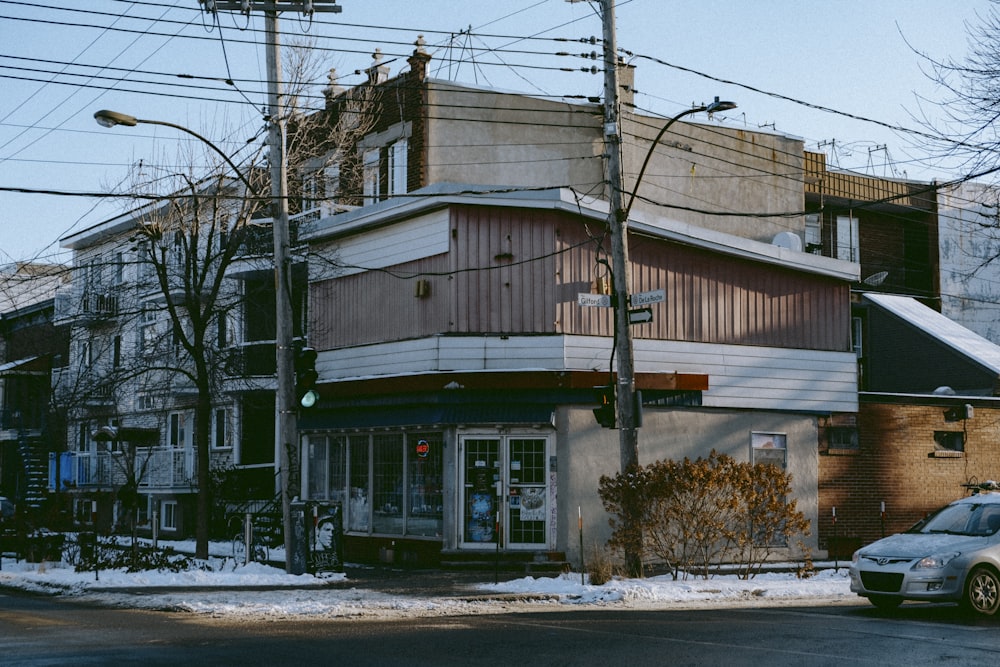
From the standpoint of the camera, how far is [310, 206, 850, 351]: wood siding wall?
78.5 ft

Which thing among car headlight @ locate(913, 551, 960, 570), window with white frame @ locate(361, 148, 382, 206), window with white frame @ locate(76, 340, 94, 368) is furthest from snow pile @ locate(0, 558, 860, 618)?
window with white frame @ locate(361, 148, 382, 206)

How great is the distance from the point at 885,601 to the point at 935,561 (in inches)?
45.9

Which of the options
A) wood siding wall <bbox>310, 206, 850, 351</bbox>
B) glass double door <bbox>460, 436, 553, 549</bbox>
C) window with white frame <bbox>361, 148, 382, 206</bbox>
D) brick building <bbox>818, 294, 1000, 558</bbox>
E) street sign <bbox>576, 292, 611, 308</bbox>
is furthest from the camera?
window with white frame <bbox>361, 148, 382, 206</bbox>

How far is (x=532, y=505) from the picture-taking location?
77.1 ft

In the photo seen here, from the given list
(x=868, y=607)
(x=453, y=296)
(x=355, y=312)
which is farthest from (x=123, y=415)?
(x=868, y=607)

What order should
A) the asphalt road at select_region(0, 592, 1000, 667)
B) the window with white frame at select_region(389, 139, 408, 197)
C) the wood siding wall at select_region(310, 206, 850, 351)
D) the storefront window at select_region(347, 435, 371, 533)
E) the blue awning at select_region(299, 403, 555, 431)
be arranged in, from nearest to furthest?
the asphalt road at select_region(0, 592, 1000, 667)
the blue awning at select_region(299, 403, 555, 431)
the wood siding wall at select_region(310, 206, 850, 351)
the storefront window at select_region(347, 435, 371, 533)
the window with white frame at select_region(389, 139, 408, 197)

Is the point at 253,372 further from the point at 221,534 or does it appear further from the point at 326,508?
the point at 326,508

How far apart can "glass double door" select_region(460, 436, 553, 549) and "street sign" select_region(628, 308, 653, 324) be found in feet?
15.6

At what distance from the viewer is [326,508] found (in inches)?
842

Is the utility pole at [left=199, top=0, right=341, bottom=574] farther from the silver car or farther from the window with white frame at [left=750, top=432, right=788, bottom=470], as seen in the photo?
the window with white frame at [left=750, top=432, right=788, bottom=470]

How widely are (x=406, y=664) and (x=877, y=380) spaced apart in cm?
2594

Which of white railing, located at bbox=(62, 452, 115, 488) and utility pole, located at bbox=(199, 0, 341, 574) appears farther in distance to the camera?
white railing, located at bbox=(62, 452, 115, 488)

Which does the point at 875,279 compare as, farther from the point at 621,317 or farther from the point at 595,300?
the point at 595,300

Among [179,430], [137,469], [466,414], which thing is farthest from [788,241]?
[137,469]
